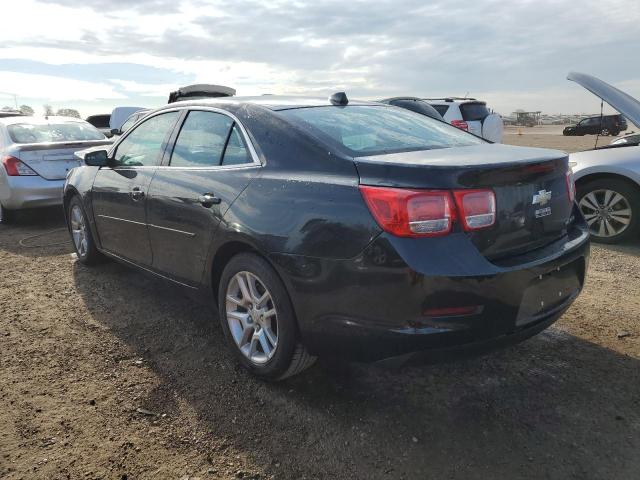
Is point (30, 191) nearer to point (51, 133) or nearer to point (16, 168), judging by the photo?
point (16, 168)

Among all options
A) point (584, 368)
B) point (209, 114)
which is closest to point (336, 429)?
point (584, 368)

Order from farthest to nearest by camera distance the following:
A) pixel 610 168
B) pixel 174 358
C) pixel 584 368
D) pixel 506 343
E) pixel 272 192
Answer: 1. pixel 610 168
2. pixel 174 358
3. pixel 584 368
4. pixel 272 192
5. pixel 506 343

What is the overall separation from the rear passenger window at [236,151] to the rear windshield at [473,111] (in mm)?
8997

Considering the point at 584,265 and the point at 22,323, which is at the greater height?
the point at 584,265

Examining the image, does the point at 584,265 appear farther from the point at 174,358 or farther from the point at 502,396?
the point at 174,358

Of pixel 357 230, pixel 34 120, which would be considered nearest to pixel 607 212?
pixel 357 230

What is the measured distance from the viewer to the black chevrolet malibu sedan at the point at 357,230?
2213mm

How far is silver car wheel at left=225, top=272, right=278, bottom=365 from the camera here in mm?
2795

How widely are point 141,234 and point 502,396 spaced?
2650 millimetres

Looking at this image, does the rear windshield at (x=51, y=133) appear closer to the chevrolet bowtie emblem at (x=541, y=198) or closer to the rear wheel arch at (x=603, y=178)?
the rear wheel arch at (x=603, y=178)

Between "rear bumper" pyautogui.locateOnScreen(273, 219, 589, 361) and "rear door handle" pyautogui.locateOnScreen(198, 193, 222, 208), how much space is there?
0.65 metres

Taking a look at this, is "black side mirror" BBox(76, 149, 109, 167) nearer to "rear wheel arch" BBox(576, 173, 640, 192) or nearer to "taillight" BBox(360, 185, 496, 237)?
"taillight" BBox(360, 185, 496, 237)

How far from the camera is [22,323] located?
385 centimetres

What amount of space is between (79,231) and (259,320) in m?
3.14
